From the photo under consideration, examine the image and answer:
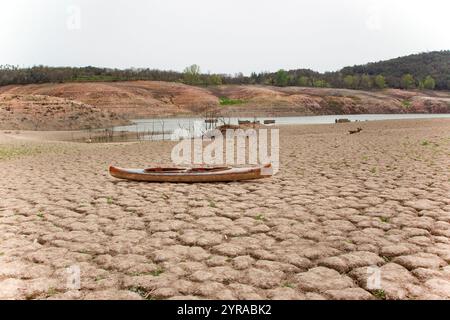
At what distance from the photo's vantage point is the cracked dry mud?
2939mm

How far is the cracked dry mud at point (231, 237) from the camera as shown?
294 centimetres

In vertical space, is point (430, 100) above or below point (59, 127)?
above

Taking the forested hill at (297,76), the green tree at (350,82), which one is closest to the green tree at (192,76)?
the forested hill at (297,76)

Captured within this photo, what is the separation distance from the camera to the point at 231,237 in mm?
4145

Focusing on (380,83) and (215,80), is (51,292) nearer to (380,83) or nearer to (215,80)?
(215,80)

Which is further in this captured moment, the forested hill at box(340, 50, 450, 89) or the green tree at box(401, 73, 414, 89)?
the forested hill at box(340, 50, 450, 89)

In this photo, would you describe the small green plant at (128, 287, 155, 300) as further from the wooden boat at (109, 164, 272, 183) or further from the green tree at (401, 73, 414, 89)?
the green tree at (401, 73, 414, 89)

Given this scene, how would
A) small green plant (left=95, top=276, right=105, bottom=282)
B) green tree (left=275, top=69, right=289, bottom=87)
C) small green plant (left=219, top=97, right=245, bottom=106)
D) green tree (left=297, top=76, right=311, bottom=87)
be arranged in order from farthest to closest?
1. green tree (left=297, top=76, right=311, bottom=87)
2. green tree (left=275, top=69, right=289, bottom=87)
3. small green plant (left=219, top=97, right=245, bottom=106)
4. small green plant (left=95, top=276, right=105, bottom=282)

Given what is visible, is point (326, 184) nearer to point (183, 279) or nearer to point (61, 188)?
point (183, 279)

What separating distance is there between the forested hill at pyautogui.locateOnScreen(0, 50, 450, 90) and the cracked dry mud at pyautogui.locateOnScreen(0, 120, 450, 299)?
61608 millimetres

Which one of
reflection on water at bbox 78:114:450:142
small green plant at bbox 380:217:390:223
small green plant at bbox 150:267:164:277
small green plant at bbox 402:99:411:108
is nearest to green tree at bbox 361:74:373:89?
small green plant at bbox 402:99:411:108

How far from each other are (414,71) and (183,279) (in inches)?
4573

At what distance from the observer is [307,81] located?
87.8 metres
